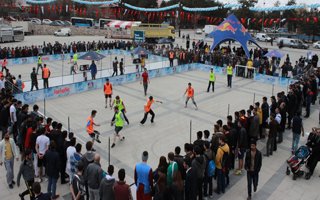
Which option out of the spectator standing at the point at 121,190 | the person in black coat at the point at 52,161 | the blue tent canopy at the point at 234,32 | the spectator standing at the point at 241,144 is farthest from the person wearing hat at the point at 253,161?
the blue tent canopy at the point at 234,32

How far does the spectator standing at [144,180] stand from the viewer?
700 centimetres

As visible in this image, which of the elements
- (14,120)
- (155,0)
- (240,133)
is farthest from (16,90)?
(155,0)

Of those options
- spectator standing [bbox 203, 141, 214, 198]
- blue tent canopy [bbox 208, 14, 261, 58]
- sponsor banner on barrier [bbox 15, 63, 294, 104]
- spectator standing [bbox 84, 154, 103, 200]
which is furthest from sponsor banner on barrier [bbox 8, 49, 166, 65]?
spectator standing [bbox 84, 154, 103, 200]

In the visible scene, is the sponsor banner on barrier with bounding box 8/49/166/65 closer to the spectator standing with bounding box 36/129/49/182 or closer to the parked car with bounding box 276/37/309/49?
the spectator standing with bounding box 36/129/49/182

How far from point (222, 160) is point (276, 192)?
7.29 feet

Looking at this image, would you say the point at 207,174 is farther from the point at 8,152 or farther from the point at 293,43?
the point at 293,43

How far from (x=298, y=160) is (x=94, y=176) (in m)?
6.78

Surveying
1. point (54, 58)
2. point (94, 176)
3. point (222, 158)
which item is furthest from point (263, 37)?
point (94, 176)

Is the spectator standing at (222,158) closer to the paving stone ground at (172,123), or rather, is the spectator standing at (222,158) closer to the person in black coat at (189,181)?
the paving stone ground at (172,123)

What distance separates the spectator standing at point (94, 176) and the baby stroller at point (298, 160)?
6.43m

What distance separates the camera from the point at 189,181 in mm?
7254

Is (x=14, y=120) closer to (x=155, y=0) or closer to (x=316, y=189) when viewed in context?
(x=316, y=189)

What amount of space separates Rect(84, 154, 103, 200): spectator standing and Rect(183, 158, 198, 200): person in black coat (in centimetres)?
203

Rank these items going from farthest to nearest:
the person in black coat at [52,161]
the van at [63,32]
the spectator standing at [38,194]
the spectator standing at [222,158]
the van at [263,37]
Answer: the van at [63,32] < the van at [263,37] < the spectator standing at [222,158] < the person in black coat at [52,161] < the spectator standing at [38,194]
